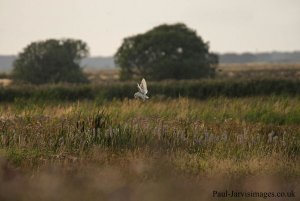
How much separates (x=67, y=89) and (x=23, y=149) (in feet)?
64.8

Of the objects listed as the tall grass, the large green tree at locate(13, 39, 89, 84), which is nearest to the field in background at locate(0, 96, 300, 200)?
the tall grass

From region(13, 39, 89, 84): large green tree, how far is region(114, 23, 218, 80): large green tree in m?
3.82

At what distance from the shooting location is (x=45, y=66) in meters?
40.0

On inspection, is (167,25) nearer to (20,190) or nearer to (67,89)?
(67,89)

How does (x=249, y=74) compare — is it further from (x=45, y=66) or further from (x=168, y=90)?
(x=168, y=90)

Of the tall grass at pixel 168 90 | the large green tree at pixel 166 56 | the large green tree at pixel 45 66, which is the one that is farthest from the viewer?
the large green tree at pixel 45 66

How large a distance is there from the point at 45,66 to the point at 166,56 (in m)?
9.21

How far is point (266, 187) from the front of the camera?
19.4ft

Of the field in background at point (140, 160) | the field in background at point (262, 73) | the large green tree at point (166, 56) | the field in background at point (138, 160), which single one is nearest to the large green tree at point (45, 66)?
the large green tree at point (166, 56)

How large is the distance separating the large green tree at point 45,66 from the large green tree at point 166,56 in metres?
3.82

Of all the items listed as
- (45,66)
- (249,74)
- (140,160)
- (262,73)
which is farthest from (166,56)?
(262,73)

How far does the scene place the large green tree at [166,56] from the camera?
3684cm

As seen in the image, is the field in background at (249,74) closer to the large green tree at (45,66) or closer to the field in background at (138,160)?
the large green tree at (45,66)

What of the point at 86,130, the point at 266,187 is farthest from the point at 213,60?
the point at 266,187
